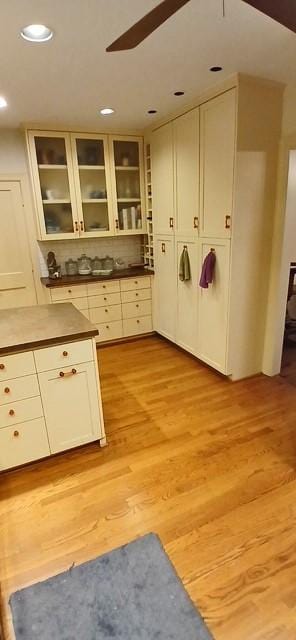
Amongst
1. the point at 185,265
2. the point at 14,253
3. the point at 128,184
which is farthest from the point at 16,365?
the point at 128,184

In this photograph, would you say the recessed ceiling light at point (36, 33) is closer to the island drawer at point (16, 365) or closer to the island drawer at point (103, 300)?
the island drawer at point (16, 365)

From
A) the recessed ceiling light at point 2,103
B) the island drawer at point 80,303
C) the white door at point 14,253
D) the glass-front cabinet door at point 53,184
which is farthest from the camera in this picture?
the island drawer at point 80,303

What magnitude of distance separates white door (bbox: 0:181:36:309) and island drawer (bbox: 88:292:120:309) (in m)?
0.72

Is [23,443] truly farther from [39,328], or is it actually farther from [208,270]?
[208,270]

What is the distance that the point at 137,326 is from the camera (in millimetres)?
4199

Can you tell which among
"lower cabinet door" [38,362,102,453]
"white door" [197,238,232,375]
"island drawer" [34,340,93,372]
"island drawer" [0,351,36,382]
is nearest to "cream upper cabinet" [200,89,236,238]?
"white door" [197,238,232,375]

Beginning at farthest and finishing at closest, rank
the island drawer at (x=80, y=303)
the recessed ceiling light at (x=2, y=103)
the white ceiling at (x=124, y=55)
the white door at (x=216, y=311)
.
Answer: the island drawer at (x=80, y=303), the white door at (x=216, y=311), the recessed ceiling light at (x=2, y=103), the white ceiling at (x=124, y=55)

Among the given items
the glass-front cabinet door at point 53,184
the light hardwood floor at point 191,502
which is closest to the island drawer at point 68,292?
the glass-front cabinet door at point 53,184

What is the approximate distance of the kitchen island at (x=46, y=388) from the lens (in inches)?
74.0

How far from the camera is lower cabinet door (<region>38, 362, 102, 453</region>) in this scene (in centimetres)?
200

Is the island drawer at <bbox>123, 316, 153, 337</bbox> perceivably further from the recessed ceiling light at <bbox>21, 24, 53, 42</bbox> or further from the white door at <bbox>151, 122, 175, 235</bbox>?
the recessed ceiling light at <bbox>21, 24, 53, 42</bbox>

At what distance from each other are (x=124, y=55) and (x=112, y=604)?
2755 millimetres

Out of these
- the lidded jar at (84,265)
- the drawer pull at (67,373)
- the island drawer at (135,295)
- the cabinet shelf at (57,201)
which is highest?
the cabinet shelf at (57,201)

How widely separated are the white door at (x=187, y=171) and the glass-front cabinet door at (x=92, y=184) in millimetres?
941
